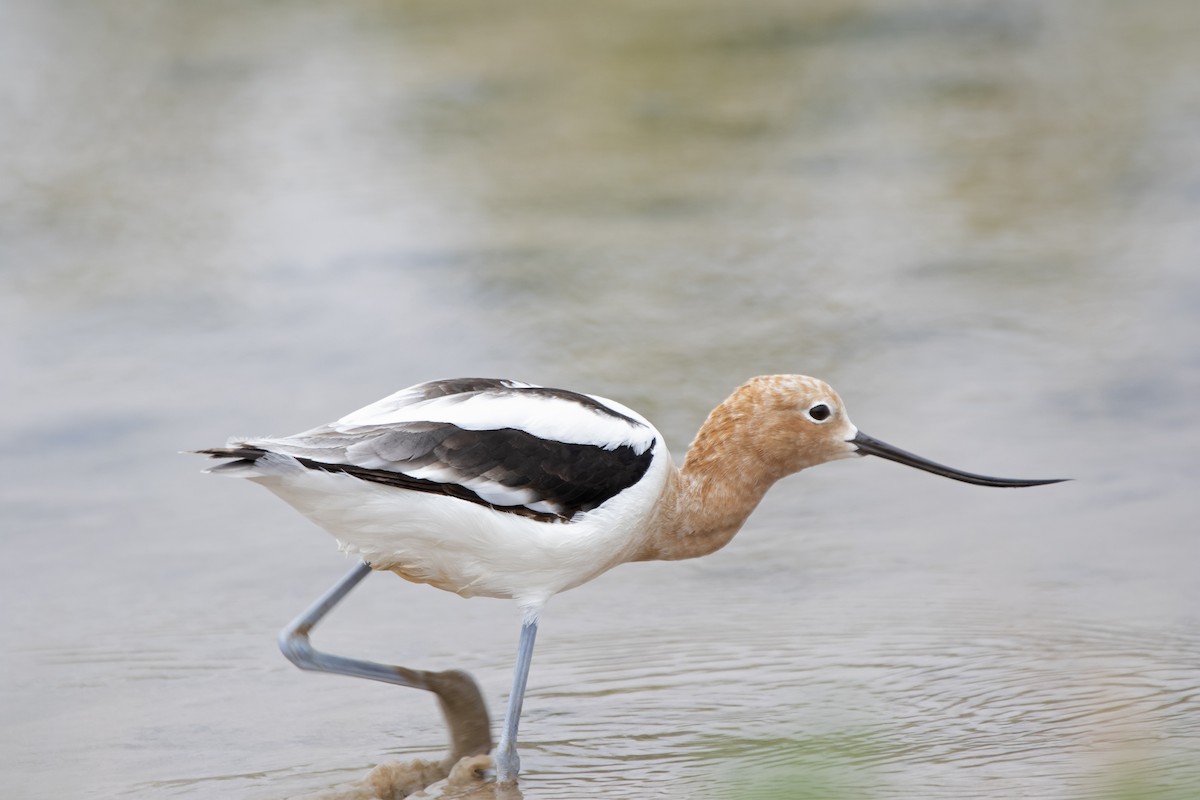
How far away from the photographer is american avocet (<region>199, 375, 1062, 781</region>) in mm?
4527

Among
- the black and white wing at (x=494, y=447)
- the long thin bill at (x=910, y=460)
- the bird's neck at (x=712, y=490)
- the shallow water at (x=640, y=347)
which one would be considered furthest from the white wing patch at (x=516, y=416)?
the shallow water at (x=640, y=347)

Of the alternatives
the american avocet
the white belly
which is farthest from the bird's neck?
the white belly

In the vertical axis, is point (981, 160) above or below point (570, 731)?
above

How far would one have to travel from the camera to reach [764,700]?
5.14 metres

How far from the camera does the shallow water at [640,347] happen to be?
16.6ft

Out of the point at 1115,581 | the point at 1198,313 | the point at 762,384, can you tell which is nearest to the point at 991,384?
the point at 1198,313

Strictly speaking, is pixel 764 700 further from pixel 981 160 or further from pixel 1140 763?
pixel 981 160

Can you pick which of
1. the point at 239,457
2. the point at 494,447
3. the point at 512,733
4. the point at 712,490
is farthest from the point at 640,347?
the point at 239,457

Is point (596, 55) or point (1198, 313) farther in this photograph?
point (596, 55)

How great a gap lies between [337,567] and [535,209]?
154 inches

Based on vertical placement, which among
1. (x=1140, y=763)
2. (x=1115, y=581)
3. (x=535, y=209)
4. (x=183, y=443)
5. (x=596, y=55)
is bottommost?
(x=1140, y=763)

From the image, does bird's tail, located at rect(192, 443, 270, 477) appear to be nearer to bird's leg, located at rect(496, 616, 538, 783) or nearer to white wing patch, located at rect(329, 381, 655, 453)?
white wing patch, located at rect(329, 381, 655, 453)

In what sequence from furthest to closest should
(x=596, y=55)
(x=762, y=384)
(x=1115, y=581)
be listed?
(x=596, y=55), (x=1115, y=581), (x=762, y=384)

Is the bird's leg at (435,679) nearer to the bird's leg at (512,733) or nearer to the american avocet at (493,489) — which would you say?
the american avocet at (493,489)
